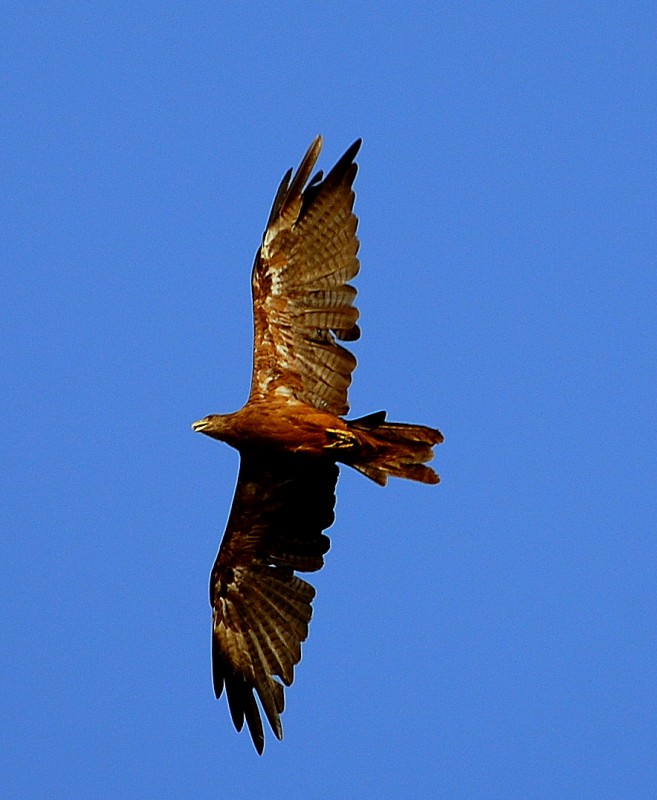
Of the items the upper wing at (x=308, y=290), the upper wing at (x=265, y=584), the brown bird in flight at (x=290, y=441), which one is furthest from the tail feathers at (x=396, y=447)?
the upper wing at (x=265, y=584)

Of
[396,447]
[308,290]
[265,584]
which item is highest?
[308,290]

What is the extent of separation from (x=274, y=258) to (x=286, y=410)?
4.38 ft

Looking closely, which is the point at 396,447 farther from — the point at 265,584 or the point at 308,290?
the point at 265,584

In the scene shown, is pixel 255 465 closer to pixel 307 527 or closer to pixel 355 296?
pixel 307 527

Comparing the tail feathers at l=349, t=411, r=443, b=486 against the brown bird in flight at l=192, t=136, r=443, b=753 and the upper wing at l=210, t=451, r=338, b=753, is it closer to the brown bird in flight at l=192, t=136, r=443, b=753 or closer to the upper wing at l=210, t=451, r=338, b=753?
the brown bird in flight at l=192, t=136, r=443, b=753

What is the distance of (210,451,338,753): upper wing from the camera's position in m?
12.9

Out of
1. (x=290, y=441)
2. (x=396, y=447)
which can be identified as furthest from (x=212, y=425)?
(x=396, y=447)

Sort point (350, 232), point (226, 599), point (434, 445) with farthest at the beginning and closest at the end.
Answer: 1. point (226, 599)
2. point (350, 232)
3. point (434, 445)

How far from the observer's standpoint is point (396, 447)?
1178cm

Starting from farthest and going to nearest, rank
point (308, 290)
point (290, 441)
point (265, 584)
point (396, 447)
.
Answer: point (265, 584) < point (308, 290) < point (290, 441) < point (396, 447)

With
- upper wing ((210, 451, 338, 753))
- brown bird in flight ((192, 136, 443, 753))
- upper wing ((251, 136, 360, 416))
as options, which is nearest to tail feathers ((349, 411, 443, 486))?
brown bird in flight ((192, 136, 443, 753))

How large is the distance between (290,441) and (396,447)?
0.86 metres

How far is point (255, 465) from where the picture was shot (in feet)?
41.8

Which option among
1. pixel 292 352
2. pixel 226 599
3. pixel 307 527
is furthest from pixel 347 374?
pixel 226 599
